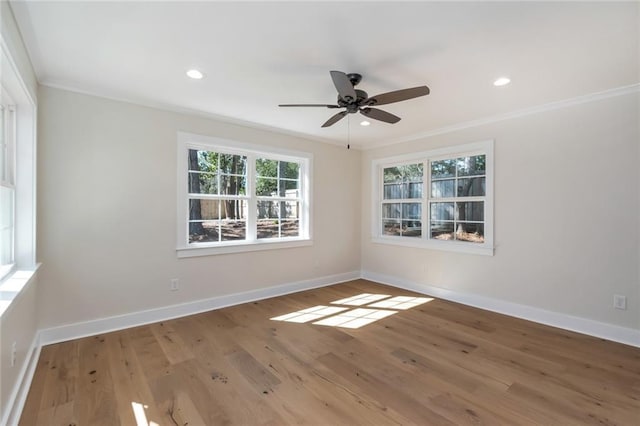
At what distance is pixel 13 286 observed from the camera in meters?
2.05

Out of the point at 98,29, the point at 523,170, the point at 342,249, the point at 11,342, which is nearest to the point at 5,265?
the point at 11,342

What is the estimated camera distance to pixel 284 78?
2740 millimetres

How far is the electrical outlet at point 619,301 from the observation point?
298cm

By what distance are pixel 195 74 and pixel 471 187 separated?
368 cm

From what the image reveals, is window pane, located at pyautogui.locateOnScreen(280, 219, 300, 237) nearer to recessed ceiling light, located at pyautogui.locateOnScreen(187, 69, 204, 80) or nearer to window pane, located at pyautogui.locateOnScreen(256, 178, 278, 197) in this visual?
window pane, located at pyautogui.locateOnScreen(256, 178, 278, 197)

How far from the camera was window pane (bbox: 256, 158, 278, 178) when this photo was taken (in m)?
4.48

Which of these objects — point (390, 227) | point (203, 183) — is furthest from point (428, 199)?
point (203, 183)

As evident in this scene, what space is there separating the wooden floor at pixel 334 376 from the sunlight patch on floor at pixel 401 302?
60 centimetres

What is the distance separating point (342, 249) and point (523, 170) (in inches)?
117

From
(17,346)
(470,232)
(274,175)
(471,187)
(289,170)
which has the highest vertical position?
(289,170)

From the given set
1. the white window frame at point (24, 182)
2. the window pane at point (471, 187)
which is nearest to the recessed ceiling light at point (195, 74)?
the white window frame at point (24, 182)

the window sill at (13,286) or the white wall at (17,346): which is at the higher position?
the window sill at (13,286)

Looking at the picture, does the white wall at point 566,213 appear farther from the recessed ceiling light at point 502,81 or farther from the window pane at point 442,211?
the recessed ceiling light at point 502,81

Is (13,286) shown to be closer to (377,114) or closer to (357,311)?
(377,114)
